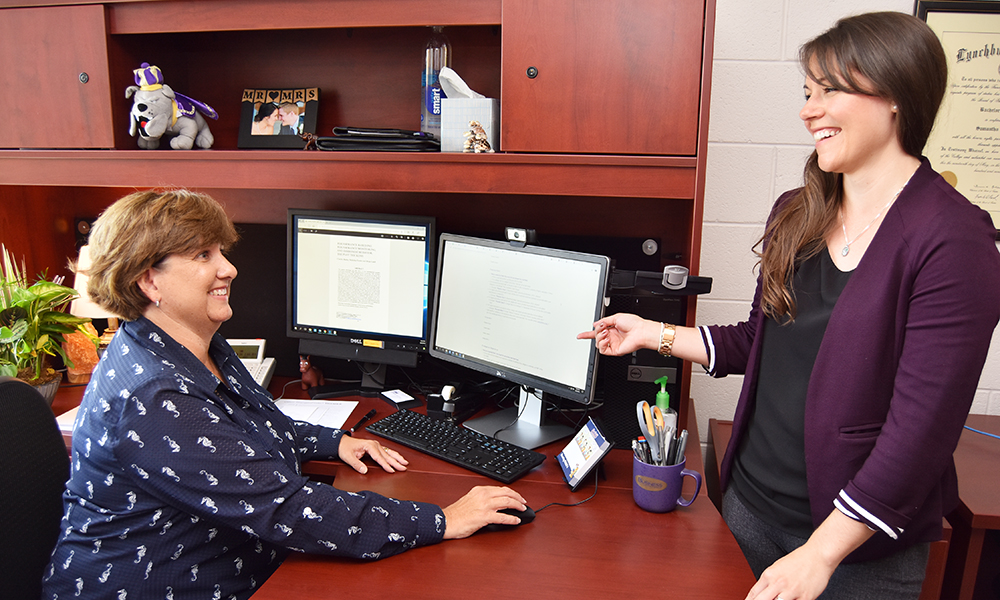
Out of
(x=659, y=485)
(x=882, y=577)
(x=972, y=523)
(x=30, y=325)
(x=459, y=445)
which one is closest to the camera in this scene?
(x=882, y=577)

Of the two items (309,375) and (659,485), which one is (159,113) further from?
(659,485)

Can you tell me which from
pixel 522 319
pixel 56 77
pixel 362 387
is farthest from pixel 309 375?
pixel 56 77

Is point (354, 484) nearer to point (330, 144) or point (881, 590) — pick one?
point (330, 144)

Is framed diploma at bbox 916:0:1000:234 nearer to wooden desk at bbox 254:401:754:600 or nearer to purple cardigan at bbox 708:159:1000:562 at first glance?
purple cardigan at bbox 708:159:1000:562

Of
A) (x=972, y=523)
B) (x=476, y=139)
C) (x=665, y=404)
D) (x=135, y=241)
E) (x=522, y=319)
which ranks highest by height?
(x=476, y=139)

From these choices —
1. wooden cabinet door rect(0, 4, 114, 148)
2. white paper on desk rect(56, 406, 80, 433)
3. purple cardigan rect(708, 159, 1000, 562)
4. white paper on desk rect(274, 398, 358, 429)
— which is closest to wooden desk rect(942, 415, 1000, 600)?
purple cardigan rect(708, 159, 1000, 562)

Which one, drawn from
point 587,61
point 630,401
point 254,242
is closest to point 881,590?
point 630,401

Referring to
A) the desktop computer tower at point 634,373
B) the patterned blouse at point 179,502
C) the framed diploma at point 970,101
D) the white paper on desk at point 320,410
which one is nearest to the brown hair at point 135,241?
the patterned blouse at point 179,502

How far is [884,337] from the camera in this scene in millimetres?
1042

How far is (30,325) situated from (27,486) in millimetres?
727

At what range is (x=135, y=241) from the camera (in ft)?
3.85

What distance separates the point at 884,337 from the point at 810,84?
44 centimetres

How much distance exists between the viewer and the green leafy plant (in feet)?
5.63

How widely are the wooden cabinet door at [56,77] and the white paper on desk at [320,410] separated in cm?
78
